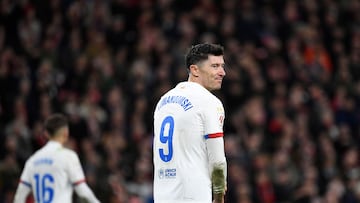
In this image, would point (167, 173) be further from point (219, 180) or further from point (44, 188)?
point (44, 188)

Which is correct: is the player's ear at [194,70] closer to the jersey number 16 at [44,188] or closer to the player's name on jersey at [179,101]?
the player's name on jersey at [179,101]

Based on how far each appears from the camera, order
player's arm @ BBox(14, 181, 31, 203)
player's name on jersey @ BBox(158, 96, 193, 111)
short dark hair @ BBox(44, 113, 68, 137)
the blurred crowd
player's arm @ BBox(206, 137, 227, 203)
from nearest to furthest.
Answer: player's arm @ BBox(206, 137, 227, 203), player's name on jersey @ BBox(158, 96, 193, 111), player's arm @ BBox(14, 181, 31, 203), short dark hair @ BBox(44, 113, 68, 137), the blurred crowd

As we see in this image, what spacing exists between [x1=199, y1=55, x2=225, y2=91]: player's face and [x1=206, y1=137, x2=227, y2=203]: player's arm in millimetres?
530

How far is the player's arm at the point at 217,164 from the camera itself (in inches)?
300

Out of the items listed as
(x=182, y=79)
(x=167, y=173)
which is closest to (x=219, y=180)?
(x=167, y=173)

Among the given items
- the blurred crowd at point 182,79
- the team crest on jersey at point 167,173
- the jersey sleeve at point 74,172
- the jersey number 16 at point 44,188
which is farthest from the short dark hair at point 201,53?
the blurred crowd at point 182,79

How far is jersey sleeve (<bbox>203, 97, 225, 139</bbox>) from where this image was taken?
7656 mm

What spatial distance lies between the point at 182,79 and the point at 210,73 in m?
10.1

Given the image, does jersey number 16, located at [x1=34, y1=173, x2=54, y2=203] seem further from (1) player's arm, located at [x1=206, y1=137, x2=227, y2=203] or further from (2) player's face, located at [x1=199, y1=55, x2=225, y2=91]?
(1) player's arm, located at [x1=206, y1=137, x2=227, y2=203]

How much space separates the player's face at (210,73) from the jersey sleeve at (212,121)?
0.27 meters

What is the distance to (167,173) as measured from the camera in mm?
7836

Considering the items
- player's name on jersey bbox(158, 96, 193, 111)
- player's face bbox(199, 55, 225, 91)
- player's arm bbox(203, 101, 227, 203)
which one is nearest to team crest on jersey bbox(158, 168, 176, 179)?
player's arm bbox(203, 101, 227, 203)

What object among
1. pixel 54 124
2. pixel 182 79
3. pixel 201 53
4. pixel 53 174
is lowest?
pixel 53 174

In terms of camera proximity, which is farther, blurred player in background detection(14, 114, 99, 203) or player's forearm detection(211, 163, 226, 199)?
blurred player in background detection(14, 114, 99, 203)
